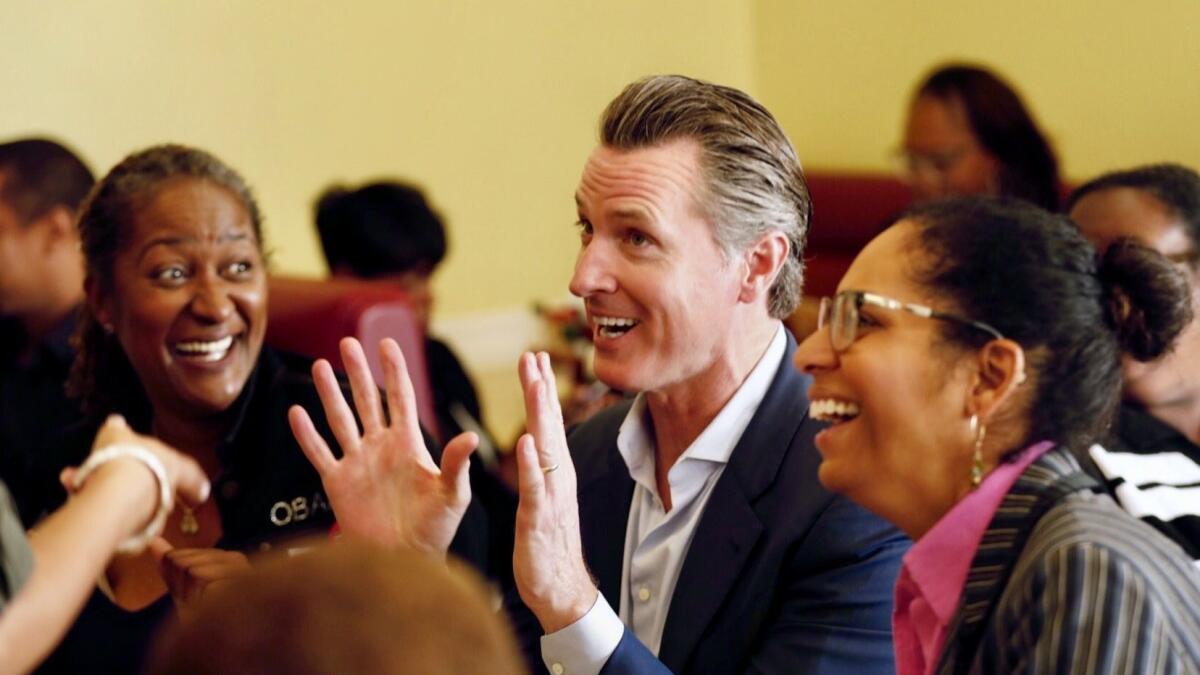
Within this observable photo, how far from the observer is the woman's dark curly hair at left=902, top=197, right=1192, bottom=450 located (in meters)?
1.43

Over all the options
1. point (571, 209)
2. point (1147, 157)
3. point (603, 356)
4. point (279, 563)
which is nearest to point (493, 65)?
point (571, 209)

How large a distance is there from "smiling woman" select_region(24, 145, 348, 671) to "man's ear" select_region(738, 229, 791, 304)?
2.10 feet

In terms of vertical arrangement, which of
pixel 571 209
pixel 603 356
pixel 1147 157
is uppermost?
pixel 603 356

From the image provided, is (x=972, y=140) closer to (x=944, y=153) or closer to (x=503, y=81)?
(x=944, y=153)

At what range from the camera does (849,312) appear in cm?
153

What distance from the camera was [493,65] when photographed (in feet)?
15.9

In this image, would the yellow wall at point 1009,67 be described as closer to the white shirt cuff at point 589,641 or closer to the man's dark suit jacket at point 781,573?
the man's dark suit jacket at point 781,573

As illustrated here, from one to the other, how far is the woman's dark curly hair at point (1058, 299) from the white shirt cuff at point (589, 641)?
0.45 m

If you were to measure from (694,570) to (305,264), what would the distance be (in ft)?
10.0

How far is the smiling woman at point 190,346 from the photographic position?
220cm

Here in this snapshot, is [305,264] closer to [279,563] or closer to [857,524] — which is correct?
[857,524]

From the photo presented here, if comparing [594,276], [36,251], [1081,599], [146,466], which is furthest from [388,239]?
[1081,599]

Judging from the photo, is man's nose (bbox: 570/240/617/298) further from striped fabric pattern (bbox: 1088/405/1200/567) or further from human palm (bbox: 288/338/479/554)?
striped fabric pattern (bbox: 1088/405/1200/567)

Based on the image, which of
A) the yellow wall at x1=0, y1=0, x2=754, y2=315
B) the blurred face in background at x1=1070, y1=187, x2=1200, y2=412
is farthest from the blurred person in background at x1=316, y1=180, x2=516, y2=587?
the blurred face in background at x1=1070, y1=187, x2=1200, y2=412
